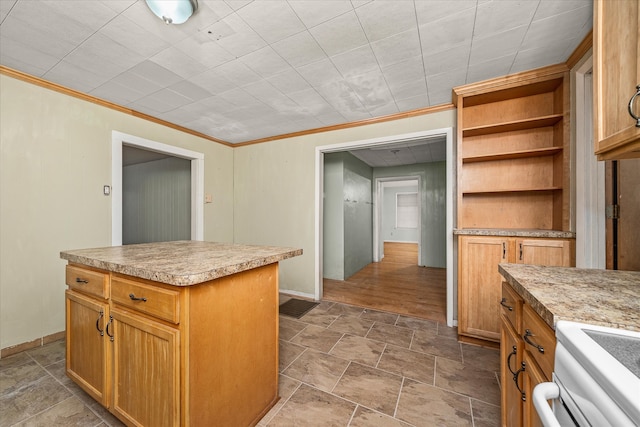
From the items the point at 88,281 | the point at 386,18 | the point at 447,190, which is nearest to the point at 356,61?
the point at 386,18

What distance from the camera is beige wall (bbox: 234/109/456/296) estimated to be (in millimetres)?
3439

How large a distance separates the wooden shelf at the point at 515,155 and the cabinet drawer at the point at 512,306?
1612 millimetres

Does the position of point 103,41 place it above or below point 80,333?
above

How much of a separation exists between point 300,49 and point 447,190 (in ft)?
6.46

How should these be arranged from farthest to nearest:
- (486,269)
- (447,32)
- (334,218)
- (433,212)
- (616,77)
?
(433,212) < (334,218) < (486,269) < (447,32) < (616,77)

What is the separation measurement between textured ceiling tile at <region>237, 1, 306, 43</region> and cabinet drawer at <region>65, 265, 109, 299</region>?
168 cm

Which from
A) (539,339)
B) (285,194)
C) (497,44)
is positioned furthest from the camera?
(285,194)

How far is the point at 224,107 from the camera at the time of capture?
2.75 m

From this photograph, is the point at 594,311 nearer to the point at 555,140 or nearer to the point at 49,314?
the point at 555,140

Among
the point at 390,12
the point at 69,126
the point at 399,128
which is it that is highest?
the point at 390,12

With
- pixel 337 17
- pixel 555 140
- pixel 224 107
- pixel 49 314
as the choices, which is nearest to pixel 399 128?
pixel 555 140

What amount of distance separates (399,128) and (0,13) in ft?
10.5

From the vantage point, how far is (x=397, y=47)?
177 centimetres

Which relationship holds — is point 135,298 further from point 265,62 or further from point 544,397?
point 265,62
